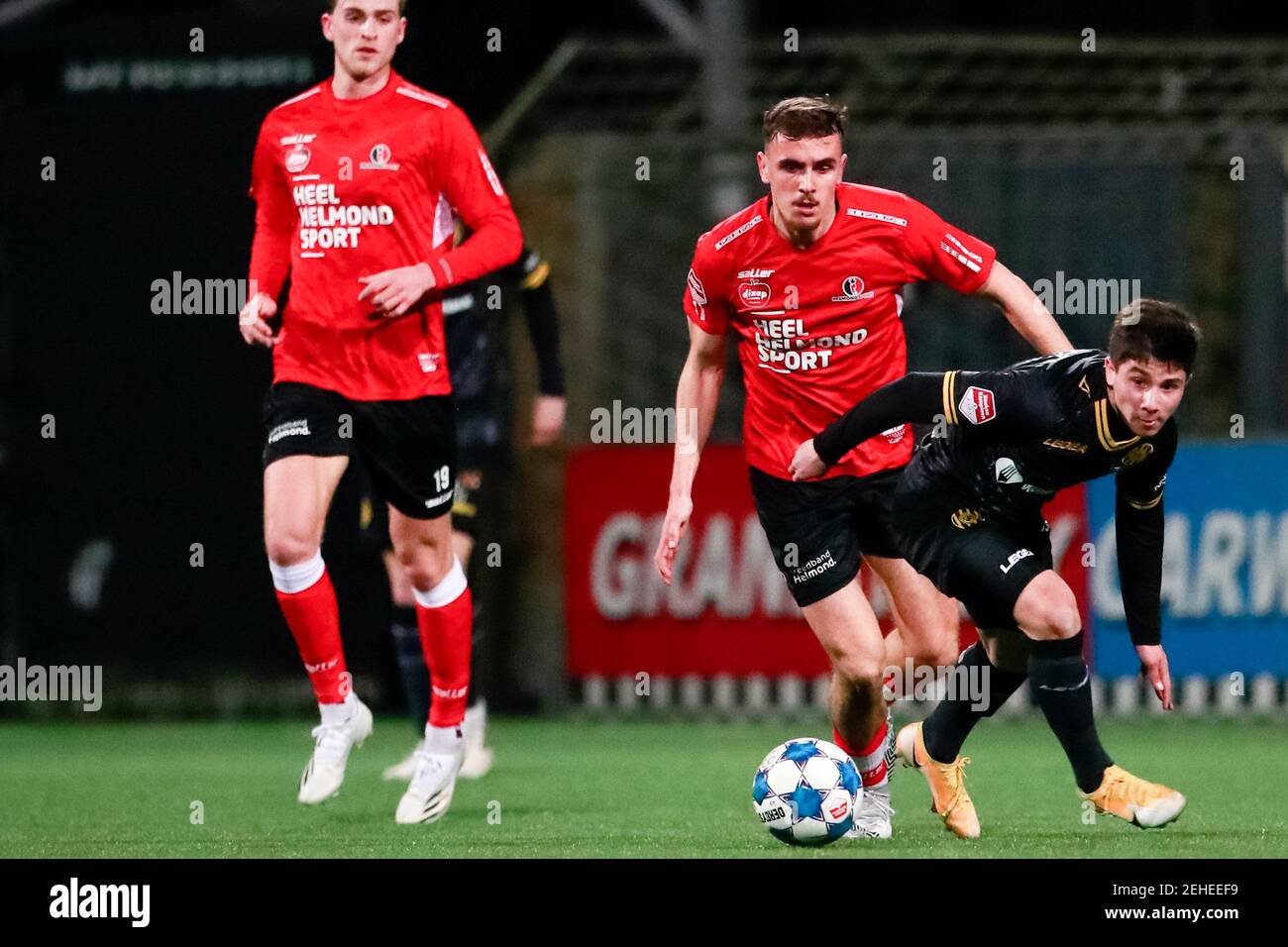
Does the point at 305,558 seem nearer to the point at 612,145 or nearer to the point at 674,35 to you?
the point at 612,145

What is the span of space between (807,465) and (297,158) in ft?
6.20

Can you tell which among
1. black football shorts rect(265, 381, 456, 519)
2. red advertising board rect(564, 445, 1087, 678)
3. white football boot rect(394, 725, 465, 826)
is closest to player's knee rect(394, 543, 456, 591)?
black football shorts rect(265, 381, 456, 519)

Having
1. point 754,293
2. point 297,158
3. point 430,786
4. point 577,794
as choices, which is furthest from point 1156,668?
point 297,158

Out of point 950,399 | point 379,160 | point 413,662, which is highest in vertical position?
point 379,160

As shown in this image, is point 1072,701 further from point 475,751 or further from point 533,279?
point 475,751

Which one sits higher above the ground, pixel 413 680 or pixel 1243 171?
pixel 1243 171

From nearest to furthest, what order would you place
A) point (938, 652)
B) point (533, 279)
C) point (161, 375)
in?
1. point (938, 652)
2. point (533, 279)
3. point (161, 375)

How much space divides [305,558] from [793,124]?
2.01m

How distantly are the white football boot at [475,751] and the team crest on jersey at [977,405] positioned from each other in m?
3.32

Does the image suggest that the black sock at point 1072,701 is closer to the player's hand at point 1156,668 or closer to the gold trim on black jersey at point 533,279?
the player's hand at point 1156,668

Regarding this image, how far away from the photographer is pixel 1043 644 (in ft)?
22.4

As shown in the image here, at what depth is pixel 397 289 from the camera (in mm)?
7316
